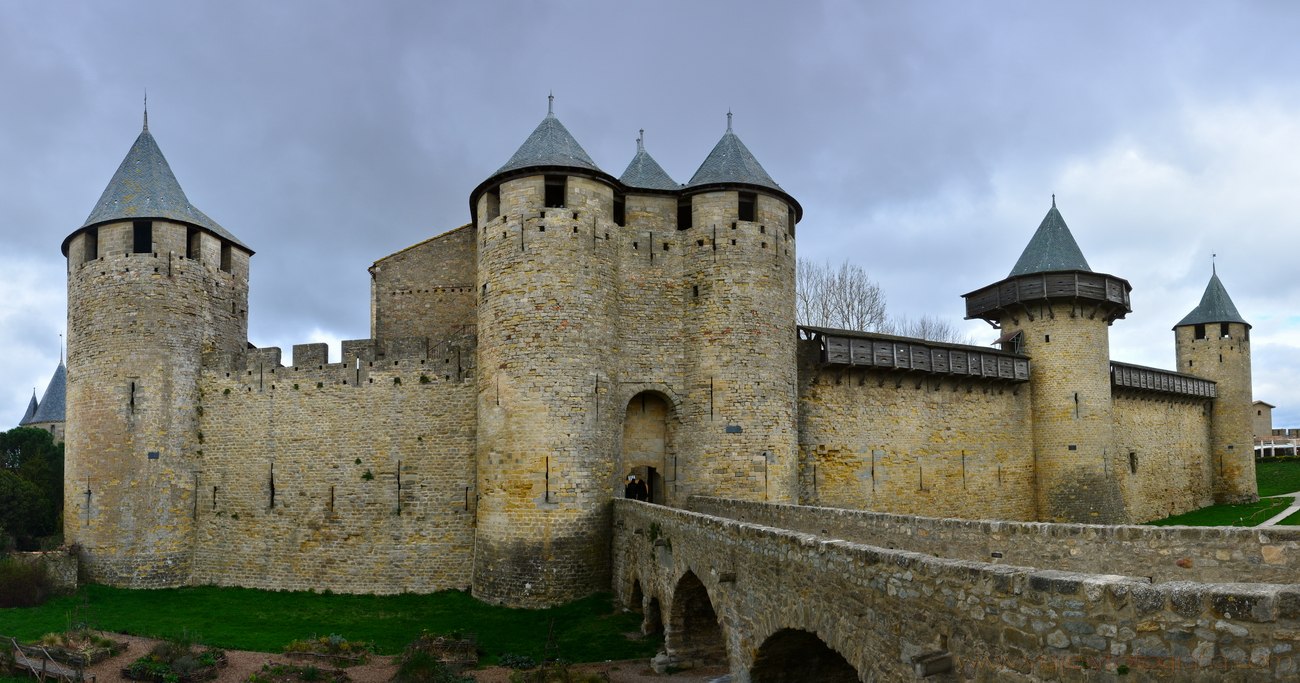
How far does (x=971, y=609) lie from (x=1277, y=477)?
4937 centimetres

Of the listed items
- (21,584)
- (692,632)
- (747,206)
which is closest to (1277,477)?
(747,206)

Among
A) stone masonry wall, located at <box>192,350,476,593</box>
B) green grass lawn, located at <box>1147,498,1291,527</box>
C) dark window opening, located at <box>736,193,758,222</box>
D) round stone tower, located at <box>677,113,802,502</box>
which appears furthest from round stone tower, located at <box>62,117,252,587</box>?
green grass lawn, located at <box>1147,498,1291,527</box>

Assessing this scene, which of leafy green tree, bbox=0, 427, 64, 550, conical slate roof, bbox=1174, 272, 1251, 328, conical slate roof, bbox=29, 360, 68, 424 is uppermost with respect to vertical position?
conical slate roof, bbox=1174, 272, 1251, 328

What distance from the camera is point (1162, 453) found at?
33312 mm

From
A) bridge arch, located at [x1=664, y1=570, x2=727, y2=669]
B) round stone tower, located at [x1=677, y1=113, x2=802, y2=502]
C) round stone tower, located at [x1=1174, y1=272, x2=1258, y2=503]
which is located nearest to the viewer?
bridge arch, located at [x1=664, y1=570, x2=727, y2=669]

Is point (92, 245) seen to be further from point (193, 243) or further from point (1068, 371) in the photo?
point (1068, 371)

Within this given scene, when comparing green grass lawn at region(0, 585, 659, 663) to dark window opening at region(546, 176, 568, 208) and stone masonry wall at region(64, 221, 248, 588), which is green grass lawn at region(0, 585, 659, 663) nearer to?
stone masonry wall at region(64, 221, 248, 588)

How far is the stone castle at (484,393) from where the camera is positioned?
61.3 ft

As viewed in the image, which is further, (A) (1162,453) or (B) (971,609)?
(A) (1162,453)

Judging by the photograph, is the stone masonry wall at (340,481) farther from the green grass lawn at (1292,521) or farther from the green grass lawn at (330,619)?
the green grass lawn at (1292,521)

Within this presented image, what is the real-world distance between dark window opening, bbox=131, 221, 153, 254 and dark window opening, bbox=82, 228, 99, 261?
3.16 feet

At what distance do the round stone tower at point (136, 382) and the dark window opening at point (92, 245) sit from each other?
0.02 m

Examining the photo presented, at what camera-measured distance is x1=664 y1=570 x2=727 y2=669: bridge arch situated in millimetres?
13398

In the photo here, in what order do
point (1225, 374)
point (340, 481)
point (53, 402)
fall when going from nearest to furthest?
point (340, 481)
point (1225, 374)
point (53, 402)
